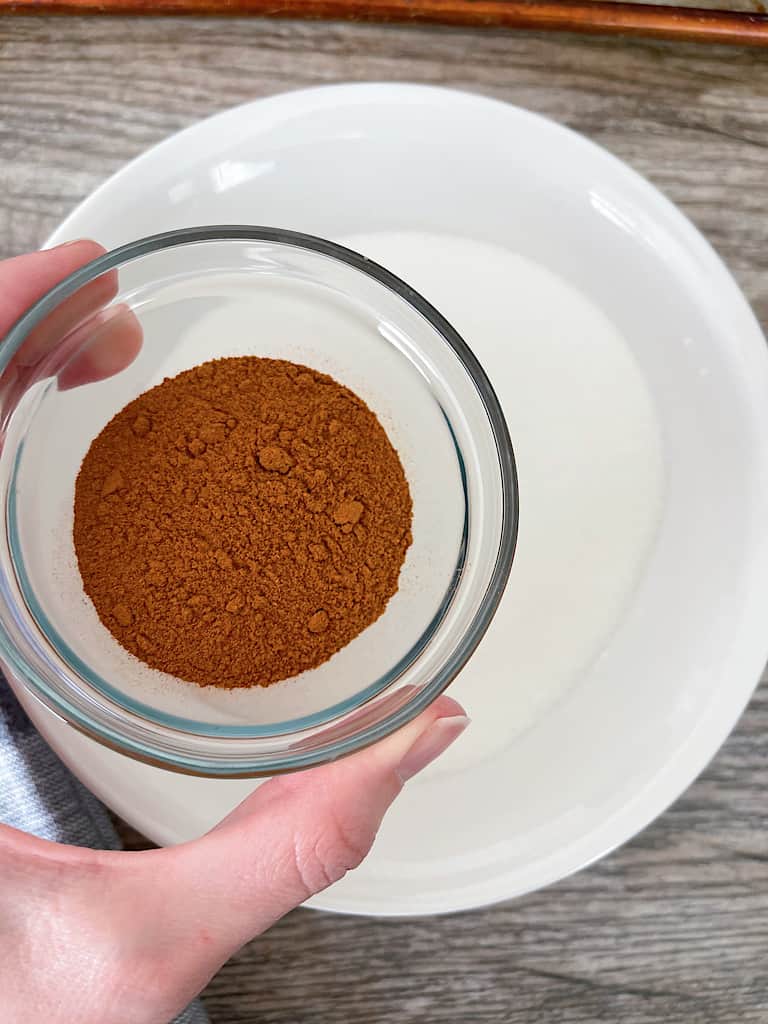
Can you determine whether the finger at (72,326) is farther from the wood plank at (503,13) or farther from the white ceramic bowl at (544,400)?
the wood plank at (503,13)

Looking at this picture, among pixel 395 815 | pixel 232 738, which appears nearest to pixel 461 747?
pixel 395 815

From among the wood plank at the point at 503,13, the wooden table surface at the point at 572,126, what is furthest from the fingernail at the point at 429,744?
the wood plank at the point at 503,13

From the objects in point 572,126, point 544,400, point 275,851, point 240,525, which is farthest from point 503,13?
point 275,851

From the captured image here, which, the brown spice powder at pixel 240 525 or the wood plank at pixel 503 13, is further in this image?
the wood plank at pixel 503 13

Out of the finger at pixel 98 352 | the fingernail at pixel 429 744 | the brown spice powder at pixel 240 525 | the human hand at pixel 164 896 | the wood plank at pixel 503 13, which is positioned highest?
the wood plank at pixel 503 13

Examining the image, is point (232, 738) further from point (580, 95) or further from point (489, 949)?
point (580, 95)

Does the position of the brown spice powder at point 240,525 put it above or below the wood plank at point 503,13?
below

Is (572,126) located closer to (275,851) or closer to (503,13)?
(503,13)

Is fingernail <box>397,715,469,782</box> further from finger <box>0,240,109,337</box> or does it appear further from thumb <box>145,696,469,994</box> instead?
finger <box>0,240,109,337</box>
